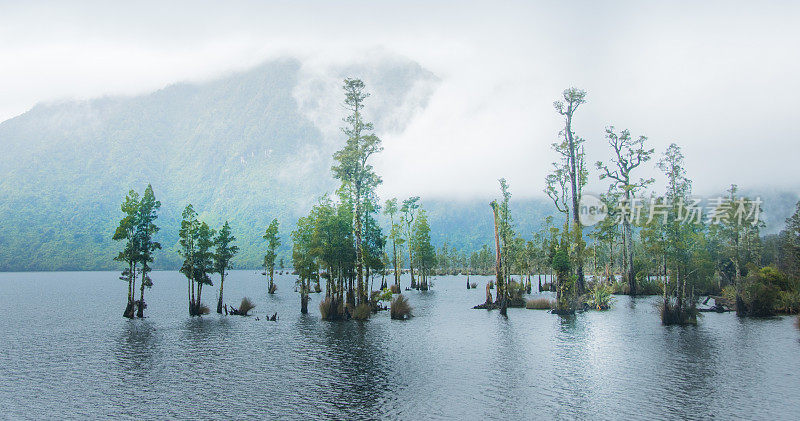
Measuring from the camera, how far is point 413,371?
2438 centimetres

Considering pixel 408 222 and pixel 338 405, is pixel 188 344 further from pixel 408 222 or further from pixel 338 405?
pixel 408 222

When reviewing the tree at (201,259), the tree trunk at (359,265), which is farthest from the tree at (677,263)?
the tree at (201,259)

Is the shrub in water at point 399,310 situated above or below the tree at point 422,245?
below

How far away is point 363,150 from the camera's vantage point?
51.6 meters

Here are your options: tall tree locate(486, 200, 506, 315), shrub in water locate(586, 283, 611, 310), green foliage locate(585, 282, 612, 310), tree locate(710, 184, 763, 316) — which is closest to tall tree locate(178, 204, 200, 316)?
tall tree locate(486, 200, 506, 315)

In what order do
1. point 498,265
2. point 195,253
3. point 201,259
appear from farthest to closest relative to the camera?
point 201,259, point 195,253, point 498,265

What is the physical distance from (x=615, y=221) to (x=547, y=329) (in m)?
41.3

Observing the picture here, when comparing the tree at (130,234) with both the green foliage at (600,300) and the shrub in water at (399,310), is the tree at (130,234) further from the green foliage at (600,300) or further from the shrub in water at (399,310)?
the green foliage at (600,300)

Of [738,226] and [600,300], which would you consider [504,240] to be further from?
[738,226]

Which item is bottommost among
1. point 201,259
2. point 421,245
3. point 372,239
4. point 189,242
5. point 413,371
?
point 413,371

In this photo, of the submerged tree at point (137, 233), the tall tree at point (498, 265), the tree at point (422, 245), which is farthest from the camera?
the tree at point (422, 245)

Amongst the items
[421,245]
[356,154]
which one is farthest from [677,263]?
[421,245]

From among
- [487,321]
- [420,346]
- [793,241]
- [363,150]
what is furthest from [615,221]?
[420,346]

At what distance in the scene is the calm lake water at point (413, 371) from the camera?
59.7 ft
